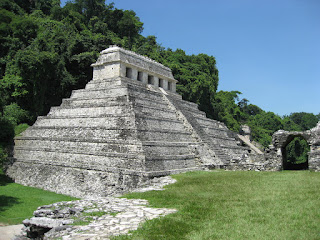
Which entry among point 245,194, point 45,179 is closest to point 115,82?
point 45,179

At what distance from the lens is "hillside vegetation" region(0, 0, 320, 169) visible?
23.4 m

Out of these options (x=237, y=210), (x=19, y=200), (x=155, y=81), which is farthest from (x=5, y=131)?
(x=237, y=210)

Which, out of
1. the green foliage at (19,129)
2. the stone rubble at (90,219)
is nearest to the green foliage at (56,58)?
the green foliage at (19,129)

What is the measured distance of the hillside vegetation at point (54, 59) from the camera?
2342 cm

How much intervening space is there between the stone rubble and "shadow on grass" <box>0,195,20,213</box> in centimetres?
455

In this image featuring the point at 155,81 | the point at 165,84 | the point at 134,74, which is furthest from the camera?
the point at 165,84

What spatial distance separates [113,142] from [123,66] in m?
8.62

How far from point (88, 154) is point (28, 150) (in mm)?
5274

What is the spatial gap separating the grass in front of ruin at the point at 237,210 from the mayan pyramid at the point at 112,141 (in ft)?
11.3

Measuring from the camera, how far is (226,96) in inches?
2271

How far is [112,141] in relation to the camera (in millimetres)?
15039

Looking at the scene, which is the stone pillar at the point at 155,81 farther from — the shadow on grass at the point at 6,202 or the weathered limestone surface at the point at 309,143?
the shadow on grass at the point at 6,202

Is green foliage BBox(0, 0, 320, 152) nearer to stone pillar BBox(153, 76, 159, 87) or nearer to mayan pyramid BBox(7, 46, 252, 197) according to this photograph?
mayan pyramid BBox(7, 46, 252, 197)

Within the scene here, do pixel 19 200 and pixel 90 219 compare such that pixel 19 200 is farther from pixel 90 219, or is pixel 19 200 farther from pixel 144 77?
pixel 144 77
